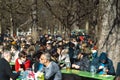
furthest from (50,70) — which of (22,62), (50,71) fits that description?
(22,62)

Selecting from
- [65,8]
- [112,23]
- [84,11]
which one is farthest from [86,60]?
[84,11]

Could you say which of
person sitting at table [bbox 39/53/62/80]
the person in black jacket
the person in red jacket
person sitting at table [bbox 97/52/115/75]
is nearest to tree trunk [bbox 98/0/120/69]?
person sitting at table [bbox 97/52/115/75]

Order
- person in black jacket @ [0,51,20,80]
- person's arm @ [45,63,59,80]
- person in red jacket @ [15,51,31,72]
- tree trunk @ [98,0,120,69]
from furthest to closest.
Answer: tree trunk @ [98,0,120,69]
person in red jacket @ [15,51,31,72]
person in black jacket @ [0,51,20,80]
person's arm @ [45,63,59,80]

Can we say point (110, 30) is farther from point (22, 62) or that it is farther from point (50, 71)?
point (50, 71)

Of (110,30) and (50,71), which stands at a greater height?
(110,30)

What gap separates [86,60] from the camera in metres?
14.1

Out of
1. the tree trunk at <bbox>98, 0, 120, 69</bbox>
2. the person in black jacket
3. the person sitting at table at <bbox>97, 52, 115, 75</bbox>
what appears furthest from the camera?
the tree trunk at <bbox>98, 0, 120, 69</bbox>

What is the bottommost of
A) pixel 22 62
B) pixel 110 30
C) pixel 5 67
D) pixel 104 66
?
pixel 104 66

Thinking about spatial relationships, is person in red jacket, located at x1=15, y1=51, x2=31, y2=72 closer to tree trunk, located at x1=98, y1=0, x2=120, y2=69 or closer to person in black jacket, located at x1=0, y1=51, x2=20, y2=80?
person in black jacket, located at x1=0, y1=51, x2=20, y2=80

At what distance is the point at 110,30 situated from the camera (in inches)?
605

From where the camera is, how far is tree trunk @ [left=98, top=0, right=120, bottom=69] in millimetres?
15250

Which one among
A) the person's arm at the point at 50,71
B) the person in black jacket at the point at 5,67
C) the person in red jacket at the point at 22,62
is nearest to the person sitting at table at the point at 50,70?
the person's arm at the point at 50,71

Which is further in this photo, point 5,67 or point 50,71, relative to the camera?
point 5,67

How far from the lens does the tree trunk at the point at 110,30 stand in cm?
1525
